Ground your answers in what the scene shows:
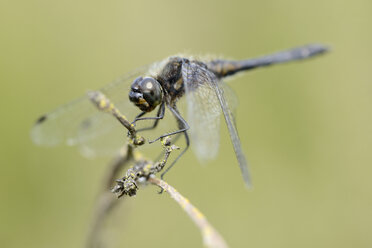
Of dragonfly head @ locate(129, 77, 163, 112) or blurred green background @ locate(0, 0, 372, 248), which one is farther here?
blurred green background @ locate(0, 0, 372, 248)

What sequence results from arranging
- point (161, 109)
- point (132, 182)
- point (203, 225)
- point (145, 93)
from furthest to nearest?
point (161, 109), point (145, 93), point (132, 182), point (203, 225)

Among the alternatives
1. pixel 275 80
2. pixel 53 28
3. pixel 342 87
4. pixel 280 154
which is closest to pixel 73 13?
pixel 53 28

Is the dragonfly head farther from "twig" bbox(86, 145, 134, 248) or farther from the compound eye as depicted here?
"twig" bbox(86, 145, 134, 248)

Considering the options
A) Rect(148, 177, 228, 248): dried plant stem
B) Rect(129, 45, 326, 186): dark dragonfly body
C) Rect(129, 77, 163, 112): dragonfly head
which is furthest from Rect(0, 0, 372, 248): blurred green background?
Rect(148, 177, 228, 248): dried plant stem

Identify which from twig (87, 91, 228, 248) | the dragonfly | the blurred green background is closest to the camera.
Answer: twig (87, 91, 228, 248)

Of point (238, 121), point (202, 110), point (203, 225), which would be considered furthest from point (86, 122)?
point (238, 121)

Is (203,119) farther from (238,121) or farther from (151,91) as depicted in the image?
(238,121)
